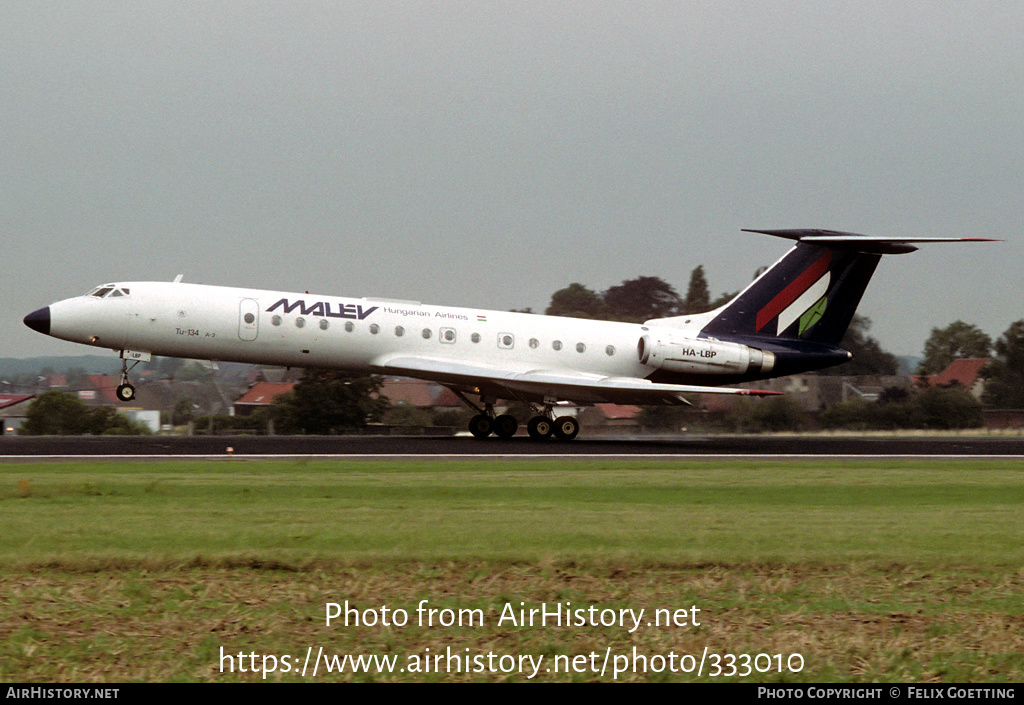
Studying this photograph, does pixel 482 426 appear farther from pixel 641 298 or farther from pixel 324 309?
pixel 641 298

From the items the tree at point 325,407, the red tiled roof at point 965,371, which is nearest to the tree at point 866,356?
the red tiled roof at point 965,371

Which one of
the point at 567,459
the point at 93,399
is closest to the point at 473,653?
the point at 567,459

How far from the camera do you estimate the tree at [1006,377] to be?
152 feet

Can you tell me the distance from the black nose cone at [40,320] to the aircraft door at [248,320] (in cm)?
476

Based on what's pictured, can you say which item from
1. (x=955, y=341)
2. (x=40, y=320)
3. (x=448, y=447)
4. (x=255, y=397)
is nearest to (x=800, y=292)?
(x=448, y=447)

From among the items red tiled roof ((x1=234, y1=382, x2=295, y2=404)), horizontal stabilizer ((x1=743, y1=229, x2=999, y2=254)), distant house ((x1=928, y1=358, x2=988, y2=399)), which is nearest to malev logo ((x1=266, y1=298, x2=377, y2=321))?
horizontal stabilizer ((x1=743, y1=229, x2=999, y2=254))

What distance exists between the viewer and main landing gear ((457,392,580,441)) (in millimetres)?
30125

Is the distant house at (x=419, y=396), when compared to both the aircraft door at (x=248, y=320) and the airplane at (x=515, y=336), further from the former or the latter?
the aircraft door at (x=248, y=320)

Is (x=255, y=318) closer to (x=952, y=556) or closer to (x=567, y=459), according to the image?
(x=567, y=459)

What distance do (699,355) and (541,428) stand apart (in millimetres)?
4963

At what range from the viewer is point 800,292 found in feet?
105

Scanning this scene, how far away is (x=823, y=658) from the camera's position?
7.57 metres

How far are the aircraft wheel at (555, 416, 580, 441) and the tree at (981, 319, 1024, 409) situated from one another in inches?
973

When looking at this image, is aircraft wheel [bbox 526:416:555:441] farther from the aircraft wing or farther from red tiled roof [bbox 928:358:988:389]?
red tiled roof [bbox 928:358:988:389]
